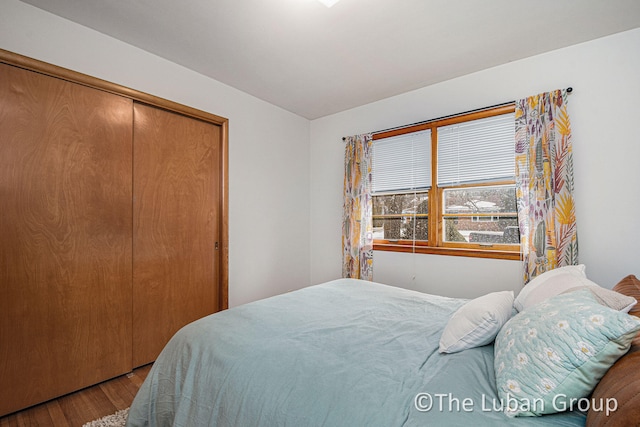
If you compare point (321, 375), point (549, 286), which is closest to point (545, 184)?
point (549, 286)

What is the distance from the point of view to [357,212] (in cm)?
355

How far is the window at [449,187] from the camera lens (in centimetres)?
271

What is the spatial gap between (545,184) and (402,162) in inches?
54.3

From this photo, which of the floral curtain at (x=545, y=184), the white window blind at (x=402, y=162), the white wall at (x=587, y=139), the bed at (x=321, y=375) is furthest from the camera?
the white window blind at (x=402, y=162)

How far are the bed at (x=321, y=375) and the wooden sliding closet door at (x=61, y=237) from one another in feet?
3.58

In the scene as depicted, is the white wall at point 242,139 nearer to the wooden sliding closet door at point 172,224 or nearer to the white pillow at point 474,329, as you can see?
the wooden sliding closet door at point 172,224

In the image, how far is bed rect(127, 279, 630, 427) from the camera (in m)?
0.90

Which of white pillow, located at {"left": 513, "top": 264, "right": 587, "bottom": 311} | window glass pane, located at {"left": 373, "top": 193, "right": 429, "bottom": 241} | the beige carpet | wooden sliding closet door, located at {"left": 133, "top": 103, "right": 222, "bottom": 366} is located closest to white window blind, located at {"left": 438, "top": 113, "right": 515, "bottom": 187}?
window glass pane, located at {"left": 373, "top": 193, "right": 429, "bottom": 241}

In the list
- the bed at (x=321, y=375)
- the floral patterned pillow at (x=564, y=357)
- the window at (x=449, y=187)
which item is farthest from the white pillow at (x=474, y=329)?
the window at (x=449, y=187)

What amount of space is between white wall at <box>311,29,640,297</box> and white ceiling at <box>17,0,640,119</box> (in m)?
0.14

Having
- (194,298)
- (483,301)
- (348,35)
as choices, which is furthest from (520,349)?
(194,298)

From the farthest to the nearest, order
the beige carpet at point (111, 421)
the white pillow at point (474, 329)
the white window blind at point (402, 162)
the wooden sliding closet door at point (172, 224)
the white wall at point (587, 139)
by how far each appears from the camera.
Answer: the white window blind at point (402, 162) < the wooden sliding closet door at point (172, 224) < the white wall at point (587, 139) < the beige carpet at point (111, 421) < the white pillow at point (474, 329)

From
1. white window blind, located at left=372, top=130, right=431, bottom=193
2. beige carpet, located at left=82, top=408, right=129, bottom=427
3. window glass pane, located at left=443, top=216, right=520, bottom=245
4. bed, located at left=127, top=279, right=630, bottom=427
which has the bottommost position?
beige carpet, located at left=82, top=408, right=129, bottom=427

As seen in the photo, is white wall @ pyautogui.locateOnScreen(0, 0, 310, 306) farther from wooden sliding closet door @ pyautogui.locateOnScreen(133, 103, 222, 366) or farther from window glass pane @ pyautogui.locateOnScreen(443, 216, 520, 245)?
window glass pane @ pyautogui.locateOnScreen(443, 216, 520, 245)
